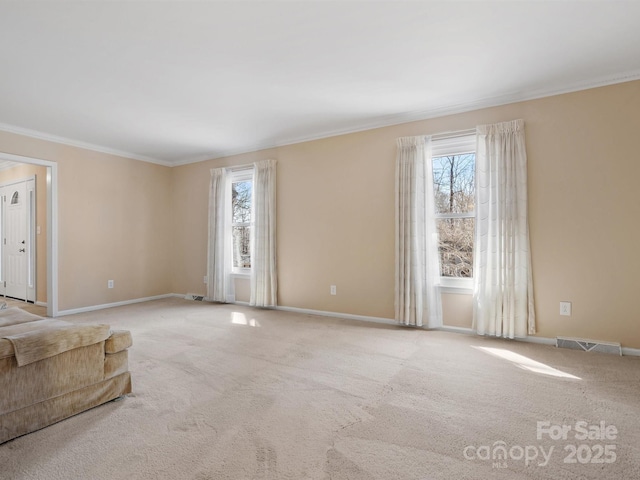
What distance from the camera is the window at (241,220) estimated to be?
5.66m

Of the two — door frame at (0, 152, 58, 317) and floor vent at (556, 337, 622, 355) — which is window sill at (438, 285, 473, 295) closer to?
floor vent at (556, 337, 622, 355)

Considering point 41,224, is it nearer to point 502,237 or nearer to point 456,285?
point 456,285

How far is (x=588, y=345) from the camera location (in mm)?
3178

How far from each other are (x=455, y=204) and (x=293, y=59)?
247cm

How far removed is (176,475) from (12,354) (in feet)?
3.74

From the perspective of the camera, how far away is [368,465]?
5.27ft

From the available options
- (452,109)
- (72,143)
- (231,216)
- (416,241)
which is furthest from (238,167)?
(452,109)

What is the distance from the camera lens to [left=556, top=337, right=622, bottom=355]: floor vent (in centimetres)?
308

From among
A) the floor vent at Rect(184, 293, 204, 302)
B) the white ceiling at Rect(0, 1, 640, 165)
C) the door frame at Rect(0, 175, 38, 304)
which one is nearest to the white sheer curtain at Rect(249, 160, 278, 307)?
the white ceiling at Rect(0, 1, 640, 165)

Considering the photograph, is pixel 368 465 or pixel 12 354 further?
pixel 12 354

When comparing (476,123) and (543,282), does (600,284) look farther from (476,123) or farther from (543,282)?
(476,123)

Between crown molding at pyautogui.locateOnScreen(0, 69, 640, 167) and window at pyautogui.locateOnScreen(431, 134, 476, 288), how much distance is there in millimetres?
342

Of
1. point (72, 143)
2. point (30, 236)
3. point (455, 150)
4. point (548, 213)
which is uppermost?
point (72, 143)

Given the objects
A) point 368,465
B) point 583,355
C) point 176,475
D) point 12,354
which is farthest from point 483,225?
point 12,354
